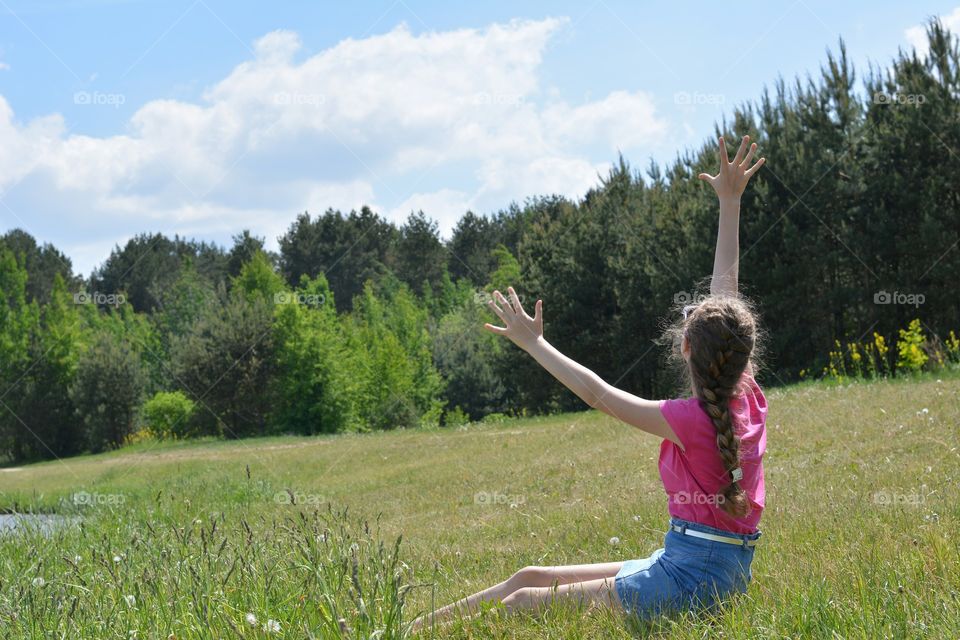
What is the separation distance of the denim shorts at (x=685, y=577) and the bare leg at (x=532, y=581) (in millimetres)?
196

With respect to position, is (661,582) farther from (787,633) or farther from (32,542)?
(32,542)

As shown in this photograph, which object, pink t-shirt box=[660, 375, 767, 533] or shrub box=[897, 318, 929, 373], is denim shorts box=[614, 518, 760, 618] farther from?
shrub box=[897, 318, 929, 373]

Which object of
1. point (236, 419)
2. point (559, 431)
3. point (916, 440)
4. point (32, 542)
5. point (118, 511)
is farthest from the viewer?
point (236, 419)

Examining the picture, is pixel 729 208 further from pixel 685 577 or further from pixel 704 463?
pixel 685 577

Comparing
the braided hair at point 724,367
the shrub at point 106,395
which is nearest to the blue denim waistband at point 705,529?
the braided hair at point 724,367

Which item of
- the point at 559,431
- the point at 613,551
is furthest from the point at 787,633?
the point at 559,431

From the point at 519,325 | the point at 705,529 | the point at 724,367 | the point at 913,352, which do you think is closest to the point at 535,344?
the point at 519,325

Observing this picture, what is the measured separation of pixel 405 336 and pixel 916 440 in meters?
43.4

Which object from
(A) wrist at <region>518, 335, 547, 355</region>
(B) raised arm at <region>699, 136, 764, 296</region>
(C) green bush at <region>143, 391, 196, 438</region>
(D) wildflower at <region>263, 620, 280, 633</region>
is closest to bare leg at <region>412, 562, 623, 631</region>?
(D) wildflower at <region>263, 620, 280, 633</region>

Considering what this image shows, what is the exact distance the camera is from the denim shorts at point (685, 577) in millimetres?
3396

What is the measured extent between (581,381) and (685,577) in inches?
38.7

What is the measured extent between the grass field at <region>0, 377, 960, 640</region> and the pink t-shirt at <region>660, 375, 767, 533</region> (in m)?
0.36

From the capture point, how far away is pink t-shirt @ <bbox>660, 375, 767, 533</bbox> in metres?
3.31

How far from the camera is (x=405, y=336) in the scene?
5053cm
